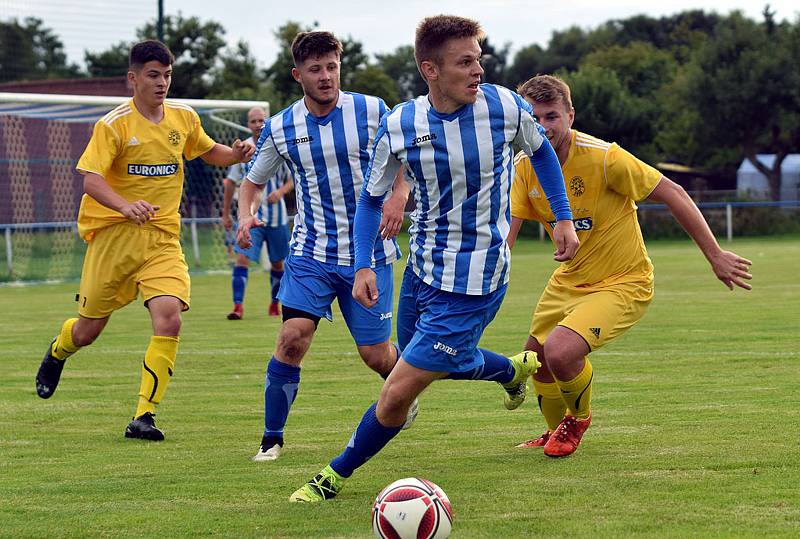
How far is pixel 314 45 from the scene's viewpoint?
6.50 meters

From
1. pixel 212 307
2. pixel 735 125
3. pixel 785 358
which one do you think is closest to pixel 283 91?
pixel 735 125

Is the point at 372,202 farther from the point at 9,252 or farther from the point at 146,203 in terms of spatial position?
the point at 9,252

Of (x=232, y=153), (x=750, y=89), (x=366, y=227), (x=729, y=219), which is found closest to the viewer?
(x=366, y=227)

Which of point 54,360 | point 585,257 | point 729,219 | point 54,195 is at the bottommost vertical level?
point 729,219

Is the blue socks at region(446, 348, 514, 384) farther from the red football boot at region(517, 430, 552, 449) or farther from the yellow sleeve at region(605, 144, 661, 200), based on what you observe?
the yellow sleeve at region(605, 144, 661, 200)

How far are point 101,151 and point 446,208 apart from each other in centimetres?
299

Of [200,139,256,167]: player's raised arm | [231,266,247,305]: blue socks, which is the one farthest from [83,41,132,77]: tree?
[200,139,256,167]: player's raised arm

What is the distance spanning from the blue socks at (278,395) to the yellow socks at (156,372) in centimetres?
104

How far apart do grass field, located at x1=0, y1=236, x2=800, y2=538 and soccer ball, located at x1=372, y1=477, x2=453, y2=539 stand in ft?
0.56

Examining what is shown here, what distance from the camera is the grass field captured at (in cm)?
491

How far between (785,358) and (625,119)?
3951 cm

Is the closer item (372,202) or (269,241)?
(372,202)

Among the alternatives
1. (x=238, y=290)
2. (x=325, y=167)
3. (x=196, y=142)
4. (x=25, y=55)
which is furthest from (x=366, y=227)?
(x=25, y=55)

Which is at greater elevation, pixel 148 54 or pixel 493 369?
pixel 148 54
